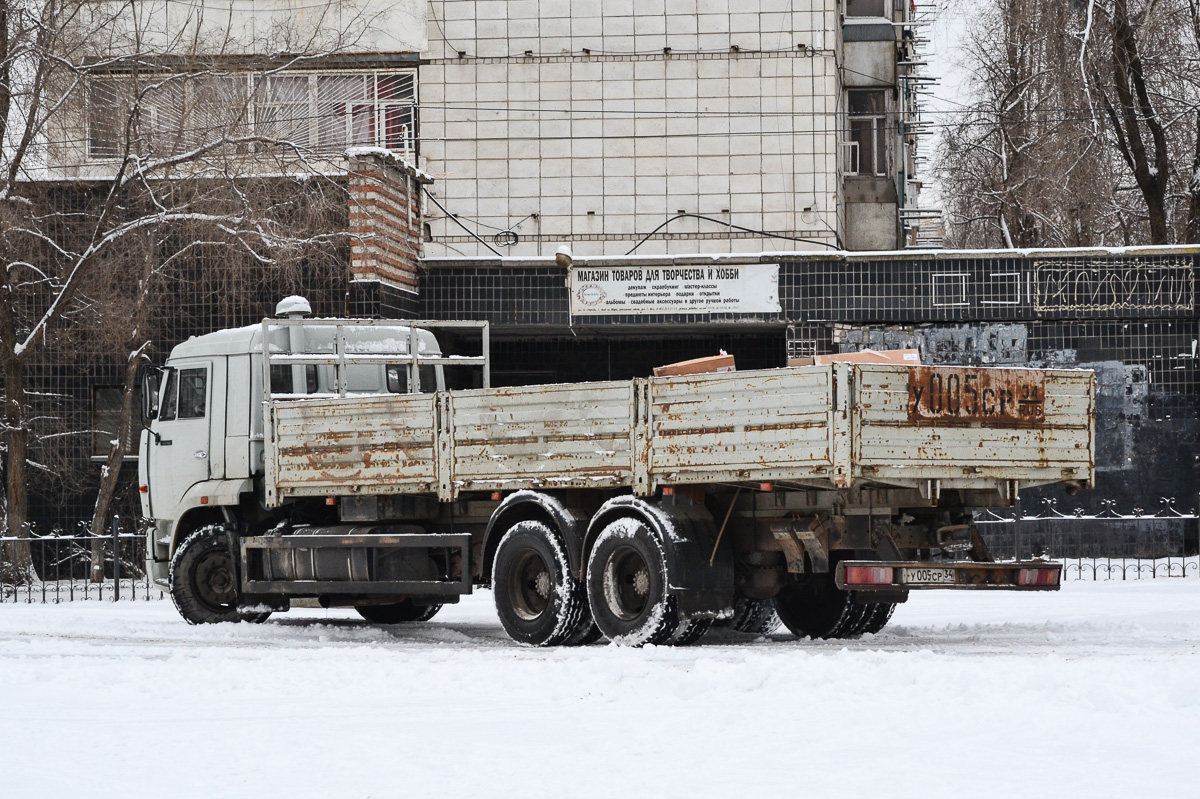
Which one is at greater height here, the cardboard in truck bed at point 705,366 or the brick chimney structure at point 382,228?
the brick chimney structure at point 382,228

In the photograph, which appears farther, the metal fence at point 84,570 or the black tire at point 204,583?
the metal fence at point 84,570

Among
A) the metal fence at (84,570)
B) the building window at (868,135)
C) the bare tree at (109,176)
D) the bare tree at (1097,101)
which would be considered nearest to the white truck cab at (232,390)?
the metal fence at (84,570)

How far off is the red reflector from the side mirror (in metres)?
7.82

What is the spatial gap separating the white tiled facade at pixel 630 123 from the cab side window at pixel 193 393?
480 inches

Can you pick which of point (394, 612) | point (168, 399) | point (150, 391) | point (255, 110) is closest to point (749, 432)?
point (394, 612)

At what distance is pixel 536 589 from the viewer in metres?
14.0

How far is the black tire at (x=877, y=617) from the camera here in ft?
47.7

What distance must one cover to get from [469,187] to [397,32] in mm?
2922

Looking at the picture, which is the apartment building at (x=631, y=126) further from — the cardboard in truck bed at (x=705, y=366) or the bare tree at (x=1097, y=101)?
the cardboard in truck bed at (x=705, y=366)

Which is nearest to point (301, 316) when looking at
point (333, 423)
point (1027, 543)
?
point (333, 423)

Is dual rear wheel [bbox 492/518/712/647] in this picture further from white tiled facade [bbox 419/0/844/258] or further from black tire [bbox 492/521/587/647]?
white tiled facade [bbox 419/0/844/258]

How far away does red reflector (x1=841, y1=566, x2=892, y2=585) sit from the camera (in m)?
12.4

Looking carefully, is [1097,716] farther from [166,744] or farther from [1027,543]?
[1027,543]

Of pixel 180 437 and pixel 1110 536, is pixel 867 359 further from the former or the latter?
pixel 1110 536
